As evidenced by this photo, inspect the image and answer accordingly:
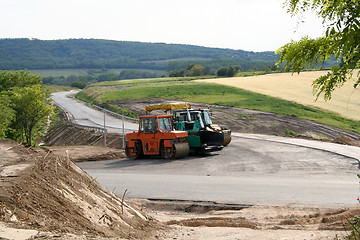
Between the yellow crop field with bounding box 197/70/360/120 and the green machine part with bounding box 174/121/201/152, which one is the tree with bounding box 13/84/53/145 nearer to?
the green machine part with bounding box 174/121/201/152

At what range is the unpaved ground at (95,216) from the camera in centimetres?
753

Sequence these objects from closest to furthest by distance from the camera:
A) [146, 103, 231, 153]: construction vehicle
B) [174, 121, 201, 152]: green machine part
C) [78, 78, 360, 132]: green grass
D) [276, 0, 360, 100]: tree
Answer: [276, 0, 360, 100]: tree → [174, 121, 201, 152]: green machine part → [146, 103, 231, 153]: construction vehicle → [78, 78, 360, 132]: green grass

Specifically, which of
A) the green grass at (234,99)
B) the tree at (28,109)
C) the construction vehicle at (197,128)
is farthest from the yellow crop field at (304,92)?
the tree at (28,109)

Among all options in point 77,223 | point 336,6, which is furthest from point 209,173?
point 336,6

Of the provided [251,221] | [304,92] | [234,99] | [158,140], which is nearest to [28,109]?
[158,140]

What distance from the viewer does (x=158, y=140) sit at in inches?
1014

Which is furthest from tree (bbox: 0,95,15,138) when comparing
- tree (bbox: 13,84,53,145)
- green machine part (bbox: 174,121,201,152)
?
green machine part (bbox: 174,121,201,152)

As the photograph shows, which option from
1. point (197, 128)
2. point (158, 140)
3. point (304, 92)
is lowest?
point (304, 92)

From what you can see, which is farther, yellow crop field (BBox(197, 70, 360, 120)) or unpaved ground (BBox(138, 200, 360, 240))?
yellow crop field (BBox(197, 70, 360, 120))

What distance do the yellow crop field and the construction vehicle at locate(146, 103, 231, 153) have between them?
2232 centimetres

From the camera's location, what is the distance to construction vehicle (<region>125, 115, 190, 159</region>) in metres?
25.1

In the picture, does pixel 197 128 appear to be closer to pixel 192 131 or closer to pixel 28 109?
pixel 192 131

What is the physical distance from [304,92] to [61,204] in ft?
202

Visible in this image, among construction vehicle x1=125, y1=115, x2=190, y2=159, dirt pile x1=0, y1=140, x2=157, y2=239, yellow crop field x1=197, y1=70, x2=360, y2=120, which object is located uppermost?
dirt pile x1=0, y1=140, x2=157, y2=239
